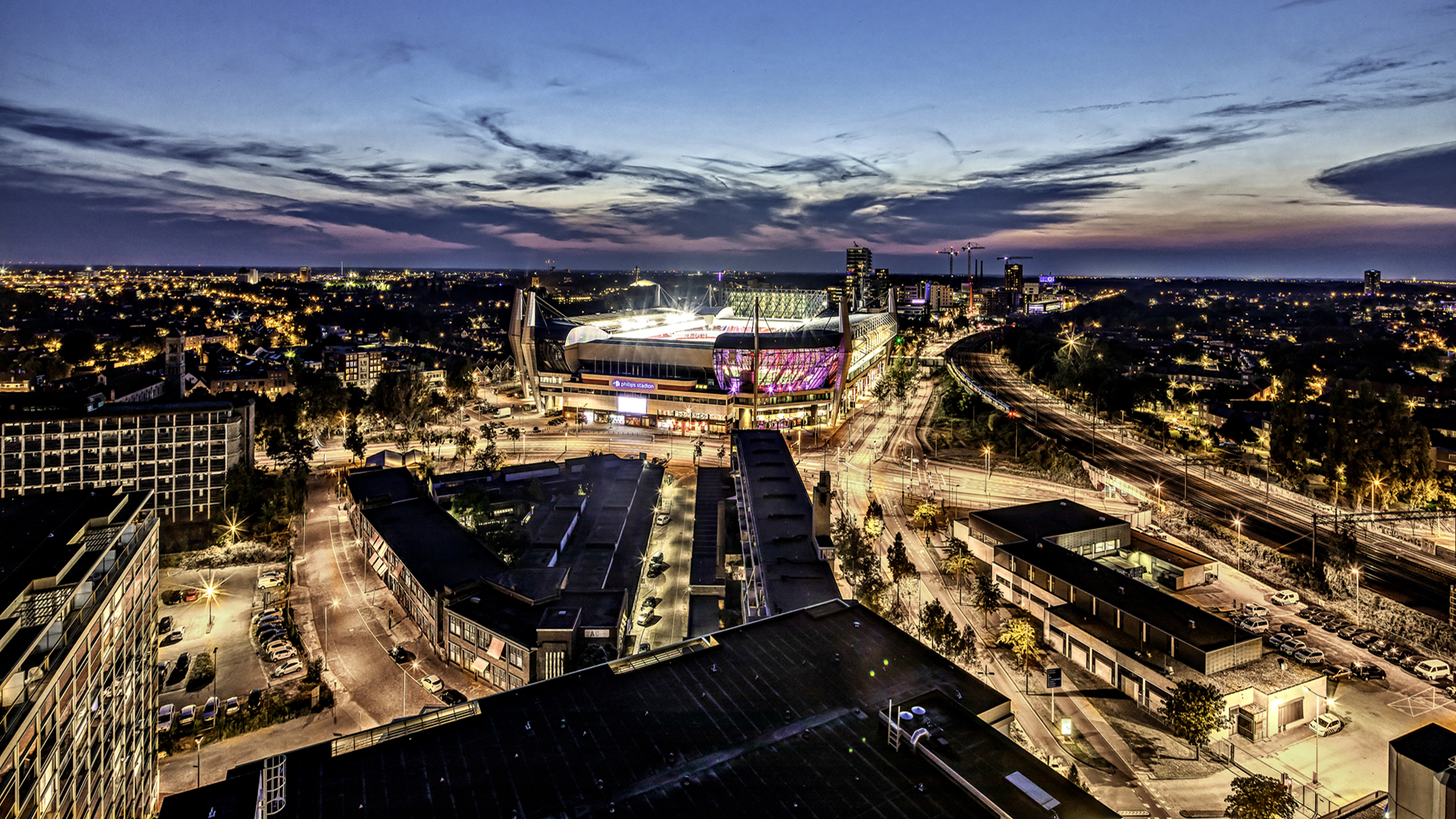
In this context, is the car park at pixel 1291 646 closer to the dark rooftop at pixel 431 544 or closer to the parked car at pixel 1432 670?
the parked car at pixel 1432 670

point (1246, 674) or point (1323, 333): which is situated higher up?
point (1323, 333)

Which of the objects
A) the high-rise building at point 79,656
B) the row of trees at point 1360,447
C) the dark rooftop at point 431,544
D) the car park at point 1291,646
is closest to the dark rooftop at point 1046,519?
the car park at point 1291,646

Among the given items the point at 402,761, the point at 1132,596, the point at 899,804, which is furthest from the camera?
the point at 1132,596

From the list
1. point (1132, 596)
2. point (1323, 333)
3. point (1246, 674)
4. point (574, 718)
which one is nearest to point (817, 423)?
point (1132, 596)

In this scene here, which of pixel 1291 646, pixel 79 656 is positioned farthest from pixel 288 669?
pixel 1291 646

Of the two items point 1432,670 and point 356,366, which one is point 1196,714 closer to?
point 1432,670

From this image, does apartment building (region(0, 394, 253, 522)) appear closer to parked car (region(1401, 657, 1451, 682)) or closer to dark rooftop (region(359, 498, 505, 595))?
dark rooftop (region(359, 498, 505, 595))

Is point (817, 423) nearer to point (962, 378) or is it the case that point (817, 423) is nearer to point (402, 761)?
point (962, 378)

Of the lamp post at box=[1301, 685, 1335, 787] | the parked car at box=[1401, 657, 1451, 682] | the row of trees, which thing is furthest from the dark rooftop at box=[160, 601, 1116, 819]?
the row of trees
